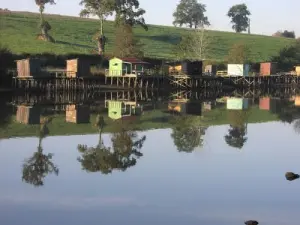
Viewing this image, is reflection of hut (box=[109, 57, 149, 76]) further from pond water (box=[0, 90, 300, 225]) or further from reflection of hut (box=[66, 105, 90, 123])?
pond water (box=[0, 90, 300, 225])

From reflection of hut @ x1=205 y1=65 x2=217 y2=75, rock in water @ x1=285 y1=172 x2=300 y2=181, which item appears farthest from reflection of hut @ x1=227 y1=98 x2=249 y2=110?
reflection of hut @ x1=205 y1=65 x2=217 y2=75

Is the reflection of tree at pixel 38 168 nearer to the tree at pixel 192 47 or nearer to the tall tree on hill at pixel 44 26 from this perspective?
the tree at pixel 192 47

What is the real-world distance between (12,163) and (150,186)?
5576 mm

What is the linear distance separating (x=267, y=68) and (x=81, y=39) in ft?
101

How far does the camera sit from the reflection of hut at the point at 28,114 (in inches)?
1259

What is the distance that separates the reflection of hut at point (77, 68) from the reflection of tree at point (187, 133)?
28.9 meters

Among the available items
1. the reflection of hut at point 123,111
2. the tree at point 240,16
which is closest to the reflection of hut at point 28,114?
the reflection of hut at point 123,111

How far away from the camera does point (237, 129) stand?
2953cm

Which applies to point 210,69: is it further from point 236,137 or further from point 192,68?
point 236,137

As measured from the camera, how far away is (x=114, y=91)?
66.1 m

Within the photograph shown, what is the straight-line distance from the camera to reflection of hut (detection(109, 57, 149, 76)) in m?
65.4

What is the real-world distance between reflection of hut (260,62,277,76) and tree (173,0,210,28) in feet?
215

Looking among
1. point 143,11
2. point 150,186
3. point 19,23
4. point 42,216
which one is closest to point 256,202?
point 150,186

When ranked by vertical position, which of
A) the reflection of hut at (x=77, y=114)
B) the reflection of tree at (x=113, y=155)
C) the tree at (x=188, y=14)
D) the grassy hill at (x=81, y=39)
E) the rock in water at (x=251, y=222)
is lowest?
the rock in water at (x=251, y=222)
